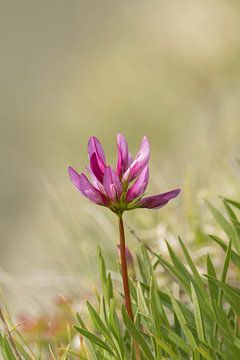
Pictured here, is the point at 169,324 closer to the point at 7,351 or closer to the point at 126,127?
the point at 7,351

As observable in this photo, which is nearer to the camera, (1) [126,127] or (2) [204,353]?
(2) [204,353]

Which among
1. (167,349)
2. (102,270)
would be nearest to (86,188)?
(102,270)

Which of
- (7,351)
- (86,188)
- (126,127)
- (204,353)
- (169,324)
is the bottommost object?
(204,353)

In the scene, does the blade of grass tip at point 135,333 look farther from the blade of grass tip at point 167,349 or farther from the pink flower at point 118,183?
the pink flower at point 118,183

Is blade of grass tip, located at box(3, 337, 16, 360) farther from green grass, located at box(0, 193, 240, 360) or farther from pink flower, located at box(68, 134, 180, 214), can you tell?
pink flower, located at box(68, 134, 180, 214)

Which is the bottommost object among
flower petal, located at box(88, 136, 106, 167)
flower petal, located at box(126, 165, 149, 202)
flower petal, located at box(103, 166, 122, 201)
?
flower petal, located at box(126, 165, 149, 202)

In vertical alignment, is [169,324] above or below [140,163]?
below

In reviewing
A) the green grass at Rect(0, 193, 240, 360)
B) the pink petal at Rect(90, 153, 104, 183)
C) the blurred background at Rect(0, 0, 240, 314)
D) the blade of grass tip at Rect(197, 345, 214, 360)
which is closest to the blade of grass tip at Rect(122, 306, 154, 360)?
the green grass at Rect(0, 193, 240, 360)
